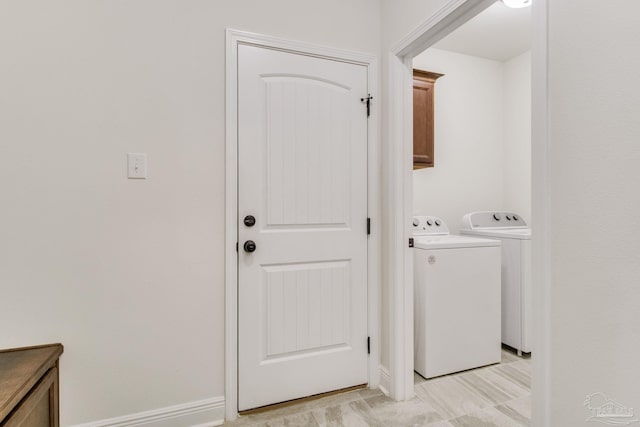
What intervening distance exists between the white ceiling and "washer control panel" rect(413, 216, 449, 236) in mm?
1580

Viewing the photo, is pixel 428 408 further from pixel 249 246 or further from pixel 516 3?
pixel 516 3

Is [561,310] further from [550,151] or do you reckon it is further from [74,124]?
[74,124]

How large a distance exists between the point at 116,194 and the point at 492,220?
296 cm

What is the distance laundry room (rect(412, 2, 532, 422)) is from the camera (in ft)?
6.86

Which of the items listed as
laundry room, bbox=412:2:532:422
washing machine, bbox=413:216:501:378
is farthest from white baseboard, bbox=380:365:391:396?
washing machine, bbox=413:216:501:378

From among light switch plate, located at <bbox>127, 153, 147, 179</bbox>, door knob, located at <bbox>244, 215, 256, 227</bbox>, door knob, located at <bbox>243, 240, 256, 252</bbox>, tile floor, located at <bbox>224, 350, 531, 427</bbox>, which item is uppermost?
light switch plate, located at <bbox>127, 153, 147, 179</bbox>

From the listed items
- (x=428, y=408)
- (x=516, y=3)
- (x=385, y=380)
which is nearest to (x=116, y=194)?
(x=385, y=380)

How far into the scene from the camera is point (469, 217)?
9.52 ft

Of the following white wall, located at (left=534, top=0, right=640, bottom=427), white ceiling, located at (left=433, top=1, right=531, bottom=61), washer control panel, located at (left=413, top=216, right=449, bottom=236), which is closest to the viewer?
white wall, located at (left=534, top=0, right=640, bottom=427)

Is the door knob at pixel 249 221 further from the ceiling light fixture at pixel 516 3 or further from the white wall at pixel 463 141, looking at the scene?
the ceiling light fixture at pixel 516 3

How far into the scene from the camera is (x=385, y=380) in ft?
6.31

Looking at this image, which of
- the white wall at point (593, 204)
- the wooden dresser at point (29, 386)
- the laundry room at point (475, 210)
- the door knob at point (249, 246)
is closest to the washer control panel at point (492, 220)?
the laundry room at point (475, 210)

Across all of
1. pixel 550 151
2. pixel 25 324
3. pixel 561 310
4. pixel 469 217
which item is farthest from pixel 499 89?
pixel 25 324

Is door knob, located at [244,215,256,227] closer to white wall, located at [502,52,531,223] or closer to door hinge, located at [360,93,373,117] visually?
door hinge, located at [360,93,373,117]
